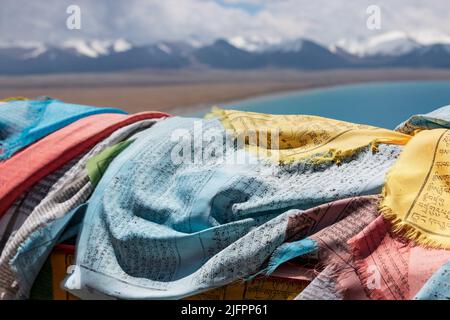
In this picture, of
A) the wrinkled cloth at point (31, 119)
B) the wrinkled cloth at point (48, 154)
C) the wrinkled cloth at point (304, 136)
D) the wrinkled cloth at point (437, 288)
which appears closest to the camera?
the wrinkled cloth at point (437, 288)

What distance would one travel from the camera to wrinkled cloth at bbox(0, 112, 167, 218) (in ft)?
4.60

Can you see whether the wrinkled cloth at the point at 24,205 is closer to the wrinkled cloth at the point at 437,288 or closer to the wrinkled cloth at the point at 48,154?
the wrinkled cloth at the point at 48,154

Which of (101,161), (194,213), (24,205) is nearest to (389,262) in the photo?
(194,213)

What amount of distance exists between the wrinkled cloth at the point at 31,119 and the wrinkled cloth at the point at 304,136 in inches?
16.5

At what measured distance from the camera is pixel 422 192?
1.14 metres

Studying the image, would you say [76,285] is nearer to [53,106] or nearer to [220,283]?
[220,283]

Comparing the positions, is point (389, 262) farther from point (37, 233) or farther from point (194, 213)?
point (37, 233)

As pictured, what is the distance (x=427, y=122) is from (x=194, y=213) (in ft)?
1.90

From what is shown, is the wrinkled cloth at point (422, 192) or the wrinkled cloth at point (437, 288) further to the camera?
the wrinkled cloth at point (422, 192)

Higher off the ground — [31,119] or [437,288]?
[31,119]

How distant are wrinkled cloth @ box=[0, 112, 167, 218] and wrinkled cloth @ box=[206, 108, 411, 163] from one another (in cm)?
32

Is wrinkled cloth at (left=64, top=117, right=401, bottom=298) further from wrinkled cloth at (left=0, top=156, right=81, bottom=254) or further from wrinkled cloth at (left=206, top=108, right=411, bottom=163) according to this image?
wrinkled cloth at (left=0, top=156, right=81, bottom=254)

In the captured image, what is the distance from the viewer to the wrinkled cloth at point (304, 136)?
4.25 feet

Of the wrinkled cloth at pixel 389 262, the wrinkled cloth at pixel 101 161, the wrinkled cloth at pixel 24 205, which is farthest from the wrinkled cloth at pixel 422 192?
the wrinkled cloth at pixel 24 205
